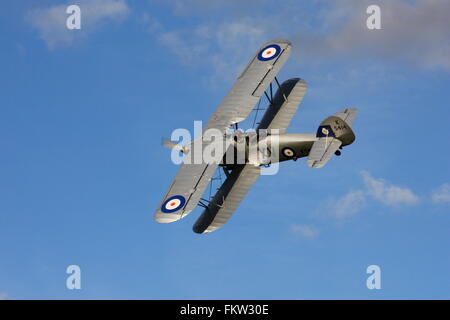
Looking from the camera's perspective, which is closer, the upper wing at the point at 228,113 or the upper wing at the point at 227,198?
the upper wing at the point at 228,113

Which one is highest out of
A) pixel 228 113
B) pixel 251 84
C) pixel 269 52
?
pixel 269 52

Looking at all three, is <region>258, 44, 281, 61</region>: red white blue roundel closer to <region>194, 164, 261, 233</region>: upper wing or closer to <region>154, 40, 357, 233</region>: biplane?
<region>154, 40, 357, 233</region>: biplane

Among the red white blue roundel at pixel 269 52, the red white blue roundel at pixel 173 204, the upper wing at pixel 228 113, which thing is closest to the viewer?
the red white blue roundel at pixel 173 204

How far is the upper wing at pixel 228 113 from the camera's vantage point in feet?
112

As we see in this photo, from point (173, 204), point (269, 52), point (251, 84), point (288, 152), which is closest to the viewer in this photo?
point (173, 204)

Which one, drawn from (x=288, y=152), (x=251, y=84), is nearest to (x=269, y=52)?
(x=251, y=84)

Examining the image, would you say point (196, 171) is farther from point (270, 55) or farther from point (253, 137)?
point (270, 55)

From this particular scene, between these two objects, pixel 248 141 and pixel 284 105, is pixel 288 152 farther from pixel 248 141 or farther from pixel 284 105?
pixel 284 105

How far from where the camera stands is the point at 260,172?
1486 inches

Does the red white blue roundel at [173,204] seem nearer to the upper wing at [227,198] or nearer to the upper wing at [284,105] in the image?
the upper wing at [227,198]

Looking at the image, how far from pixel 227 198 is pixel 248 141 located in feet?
8.33

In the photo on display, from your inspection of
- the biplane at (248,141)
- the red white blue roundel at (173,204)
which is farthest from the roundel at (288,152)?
the red white blue roundel at (173,204)

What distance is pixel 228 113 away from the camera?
127 feet
